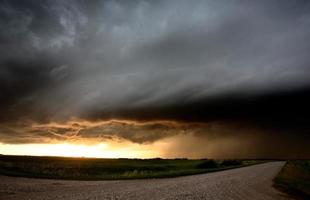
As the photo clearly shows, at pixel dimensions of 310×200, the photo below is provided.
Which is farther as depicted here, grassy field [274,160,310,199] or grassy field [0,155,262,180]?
grassy field [0,155,262,180]

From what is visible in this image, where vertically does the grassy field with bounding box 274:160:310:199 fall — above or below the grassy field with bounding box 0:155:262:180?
below

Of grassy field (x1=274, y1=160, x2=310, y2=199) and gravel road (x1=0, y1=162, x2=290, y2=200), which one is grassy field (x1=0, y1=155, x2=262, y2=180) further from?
grassy field (x1=274, y1=160, x2=310, y2=199)

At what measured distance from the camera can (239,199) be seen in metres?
19.8

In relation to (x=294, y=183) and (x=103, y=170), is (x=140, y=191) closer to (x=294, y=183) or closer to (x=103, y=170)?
(x=294, y=183)

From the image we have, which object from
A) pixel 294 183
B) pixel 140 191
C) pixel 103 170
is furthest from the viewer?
pixel 103 170

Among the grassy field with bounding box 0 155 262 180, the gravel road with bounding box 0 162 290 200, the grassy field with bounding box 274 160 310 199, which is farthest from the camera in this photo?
the grassy field with bounding box 0 155 262 180

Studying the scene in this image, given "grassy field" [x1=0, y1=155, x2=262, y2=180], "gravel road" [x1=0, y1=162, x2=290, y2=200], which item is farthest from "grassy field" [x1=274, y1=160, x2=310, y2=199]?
"grassy field" [x1=0, y1=155, x2=262, y2=180]

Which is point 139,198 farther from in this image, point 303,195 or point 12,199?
point 303,195

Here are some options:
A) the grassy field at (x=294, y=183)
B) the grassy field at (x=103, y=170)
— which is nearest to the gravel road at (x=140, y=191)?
the grassy field at (x=294, y=183)

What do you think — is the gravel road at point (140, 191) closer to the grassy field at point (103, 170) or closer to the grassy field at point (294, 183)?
the grassy field at point (294, 183)

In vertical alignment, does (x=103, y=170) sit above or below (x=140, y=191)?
above

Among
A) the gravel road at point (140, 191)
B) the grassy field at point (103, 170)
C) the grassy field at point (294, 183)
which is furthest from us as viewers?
the grassy field at point (103, 170)

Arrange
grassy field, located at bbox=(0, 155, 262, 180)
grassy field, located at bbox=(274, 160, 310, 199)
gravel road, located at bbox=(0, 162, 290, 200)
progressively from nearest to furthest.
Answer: gravel road, located at bbox=(0, 162, 290, 200)
grassy field, located at bbox=(274, 160, 310, 199)
grassy field, located at bbox=(0, 155, 262, 180)

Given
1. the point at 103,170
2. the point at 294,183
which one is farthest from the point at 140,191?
the point at 103,170
